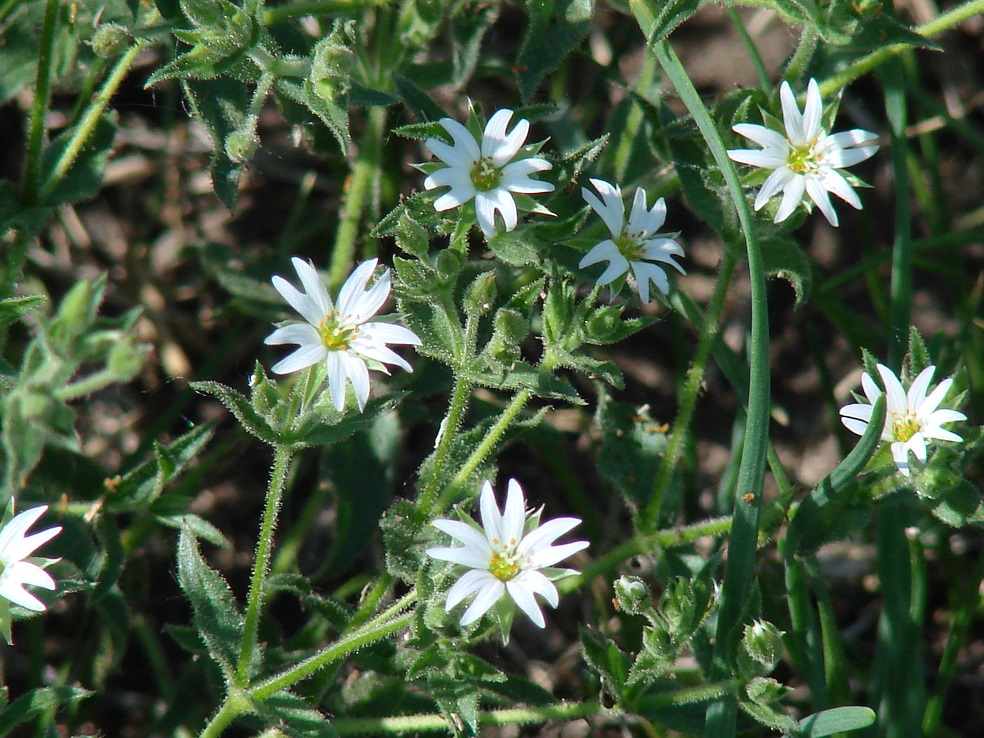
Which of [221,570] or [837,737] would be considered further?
[221,570]

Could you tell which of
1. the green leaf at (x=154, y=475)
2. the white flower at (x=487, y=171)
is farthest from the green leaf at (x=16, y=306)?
the white flower at (x=487, y=171)

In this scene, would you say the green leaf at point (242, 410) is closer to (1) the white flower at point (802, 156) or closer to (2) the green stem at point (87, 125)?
(2) the green stem at point (87, 125)

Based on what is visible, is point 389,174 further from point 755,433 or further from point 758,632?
point 758,632

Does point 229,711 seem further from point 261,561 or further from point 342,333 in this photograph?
point 342,333

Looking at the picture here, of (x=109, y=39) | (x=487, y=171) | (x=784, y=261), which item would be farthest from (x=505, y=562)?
(x=109, y=39)

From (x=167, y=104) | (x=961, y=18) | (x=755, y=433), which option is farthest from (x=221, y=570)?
(x=961, y=18)

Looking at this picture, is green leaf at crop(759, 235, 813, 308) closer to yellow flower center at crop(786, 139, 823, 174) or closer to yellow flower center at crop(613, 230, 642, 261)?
yellow flower center at crop(786, 139, 823, 174)

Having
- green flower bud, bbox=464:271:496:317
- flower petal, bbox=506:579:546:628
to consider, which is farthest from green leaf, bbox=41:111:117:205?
flower petal, bbox=506:579:546:628
